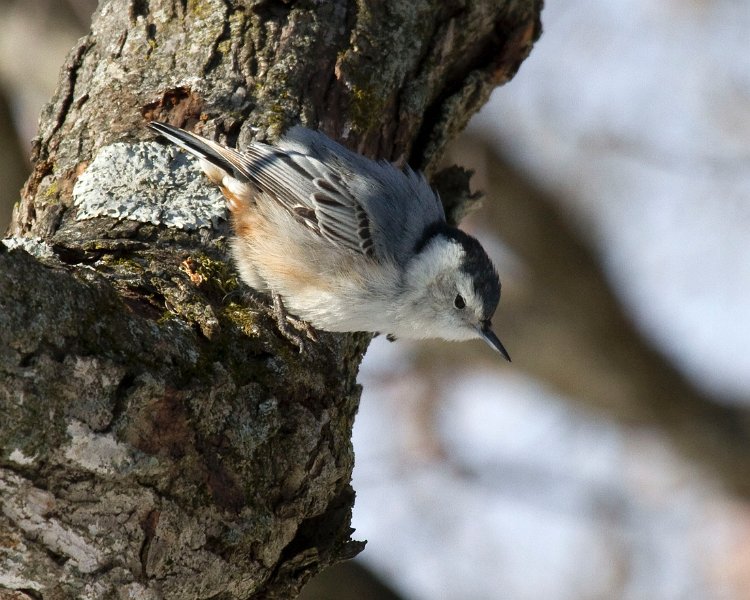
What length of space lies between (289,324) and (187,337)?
0.56 meters

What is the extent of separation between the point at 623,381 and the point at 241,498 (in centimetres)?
370

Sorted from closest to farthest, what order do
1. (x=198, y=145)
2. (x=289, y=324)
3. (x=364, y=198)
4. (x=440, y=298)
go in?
1. (x=289, y=324)
2. (x=198, y=145)
3. (x=364, y=198)
4. (x=440, y=298)

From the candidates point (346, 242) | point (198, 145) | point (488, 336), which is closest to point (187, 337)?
point (198, 145)

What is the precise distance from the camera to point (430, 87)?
3.34 meters

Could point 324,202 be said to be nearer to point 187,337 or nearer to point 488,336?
point 488,336

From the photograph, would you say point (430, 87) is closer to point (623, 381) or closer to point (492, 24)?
point (492, 24)

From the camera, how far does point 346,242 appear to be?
3.16 m

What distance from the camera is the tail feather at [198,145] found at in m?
2.82

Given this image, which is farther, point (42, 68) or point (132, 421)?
point (42, 68)

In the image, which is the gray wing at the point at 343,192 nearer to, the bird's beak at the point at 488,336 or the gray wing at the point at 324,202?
the gray wing at the point at 324,202

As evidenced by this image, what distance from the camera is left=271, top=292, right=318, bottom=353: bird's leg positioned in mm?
2455

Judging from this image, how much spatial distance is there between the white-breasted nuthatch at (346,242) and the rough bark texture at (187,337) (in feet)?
0.35

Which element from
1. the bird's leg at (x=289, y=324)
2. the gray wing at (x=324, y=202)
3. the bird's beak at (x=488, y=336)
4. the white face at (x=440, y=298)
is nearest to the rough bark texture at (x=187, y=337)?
the bird's leg at (x=289, y=324)

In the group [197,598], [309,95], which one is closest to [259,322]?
[197,598]
